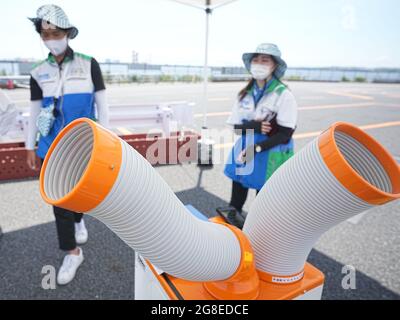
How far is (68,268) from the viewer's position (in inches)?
85.0

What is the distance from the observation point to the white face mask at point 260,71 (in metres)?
2.06

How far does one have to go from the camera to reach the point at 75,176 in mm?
872

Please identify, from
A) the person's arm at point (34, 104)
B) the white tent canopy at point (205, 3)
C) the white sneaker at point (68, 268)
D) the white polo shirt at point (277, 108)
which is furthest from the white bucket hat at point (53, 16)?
the white tent canopy at point (205, 3)

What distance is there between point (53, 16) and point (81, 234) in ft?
6.02

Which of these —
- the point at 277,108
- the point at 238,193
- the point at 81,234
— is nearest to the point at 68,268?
the point at 81,234

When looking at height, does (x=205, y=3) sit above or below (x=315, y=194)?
above

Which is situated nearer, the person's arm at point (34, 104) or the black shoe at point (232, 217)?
the black shoe at point (232, 217)

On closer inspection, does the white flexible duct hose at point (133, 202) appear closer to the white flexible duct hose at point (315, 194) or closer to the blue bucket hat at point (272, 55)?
the white flexible duct hose at point (315, 194)

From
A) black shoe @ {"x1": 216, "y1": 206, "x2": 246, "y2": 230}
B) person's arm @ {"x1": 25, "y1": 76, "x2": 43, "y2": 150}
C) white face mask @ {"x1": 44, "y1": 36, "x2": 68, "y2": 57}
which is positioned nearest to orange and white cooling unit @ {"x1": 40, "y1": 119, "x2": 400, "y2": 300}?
black shoe @ {"x1": 216, "y1": 206, "x2": 246, "y2": 230}

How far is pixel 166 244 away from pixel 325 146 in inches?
22.4

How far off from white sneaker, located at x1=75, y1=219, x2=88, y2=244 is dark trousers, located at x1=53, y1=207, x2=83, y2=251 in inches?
14.6

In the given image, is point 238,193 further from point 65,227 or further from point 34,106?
point 34,106

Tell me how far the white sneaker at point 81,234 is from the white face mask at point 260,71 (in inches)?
81.8
